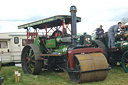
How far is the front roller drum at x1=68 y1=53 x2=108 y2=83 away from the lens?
551 cm

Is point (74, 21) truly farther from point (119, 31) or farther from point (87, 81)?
point (119, 31)

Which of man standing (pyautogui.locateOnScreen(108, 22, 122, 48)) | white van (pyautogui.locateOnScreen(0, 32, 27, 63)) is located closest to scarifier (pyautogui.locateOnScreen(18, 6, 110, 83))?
man standing (pyautogui.locateOnScreen(108, 22, 122, 48))

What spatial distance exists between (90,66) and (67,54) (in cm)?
103

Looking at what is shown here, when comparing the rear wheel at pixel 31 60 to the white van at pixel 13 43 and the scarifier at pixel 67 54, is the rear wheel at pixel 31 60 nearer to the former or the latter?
the scarifier at pixel 67 54

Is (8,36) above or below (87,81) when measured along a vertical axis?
above

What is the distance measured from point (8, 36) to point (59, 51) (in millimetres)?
6240

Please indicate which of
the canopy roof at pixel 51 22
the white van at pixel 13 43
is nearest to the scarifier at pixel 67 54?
the canopy roof at pixel 51 22

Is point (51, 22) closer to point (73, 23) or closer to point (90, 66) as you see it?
point (73, 23)

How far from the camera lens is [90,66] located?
5.57 metres

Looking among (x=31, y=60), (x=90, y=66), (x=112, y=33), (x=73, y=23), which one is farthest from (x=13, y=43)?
(x=90, y=66)

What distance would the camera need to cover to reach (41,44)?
785cm

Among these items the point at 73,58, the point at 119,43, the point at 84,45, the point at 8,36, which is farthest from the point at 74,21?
the point at 8,36

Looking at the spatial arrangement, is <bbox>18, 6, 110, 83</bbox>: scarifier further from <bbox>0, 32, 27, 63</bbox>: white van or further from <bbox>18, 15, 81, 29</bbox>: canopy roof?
<bbox>0, 32, 27, 63</bbox>: white van

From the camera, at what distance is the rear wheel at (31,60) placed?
724 cm
